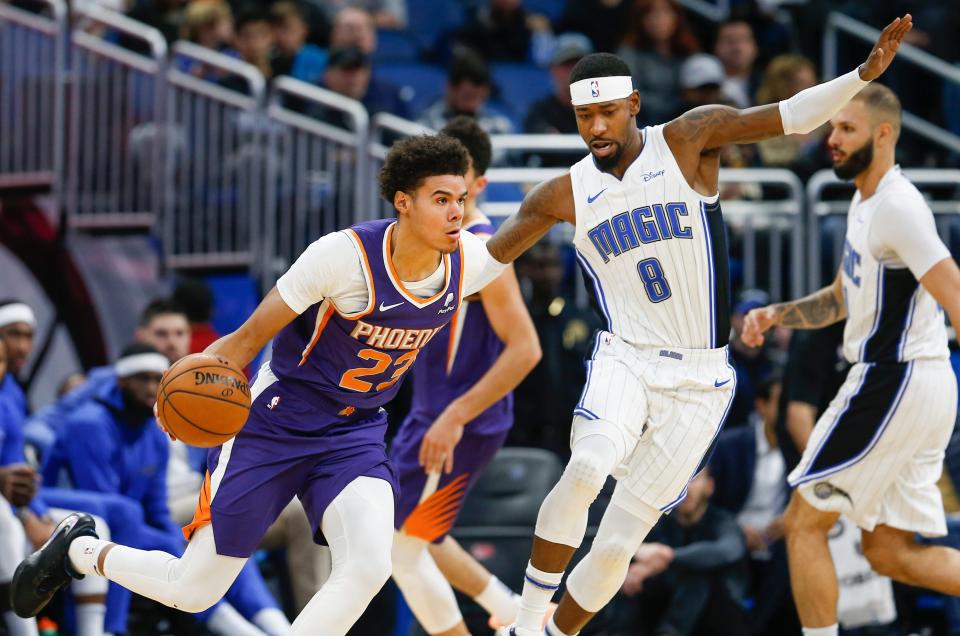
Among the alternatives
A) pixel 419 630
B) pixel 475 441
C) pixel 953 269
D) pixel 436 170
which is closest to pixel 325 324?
pixel 436 170

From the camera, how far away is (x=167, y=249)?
1132 cm

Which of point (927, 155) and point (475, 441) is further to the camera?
point (927, 155)

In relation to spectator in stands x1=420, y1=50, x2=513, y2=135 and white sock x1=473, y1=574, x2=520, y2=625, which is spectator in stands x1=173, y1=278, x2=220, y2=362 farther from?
white sock x1=473, y1=574, x2=520, y2=625

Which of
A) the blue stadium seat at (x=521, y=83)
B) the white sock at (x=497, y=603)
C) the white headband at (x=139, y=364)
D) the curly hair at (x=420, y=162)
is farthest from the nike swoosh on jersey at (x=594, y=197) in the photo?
the blue stadium seat at (x=521, y=83)

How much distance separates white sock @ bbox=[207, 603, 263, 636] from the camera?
8797mm

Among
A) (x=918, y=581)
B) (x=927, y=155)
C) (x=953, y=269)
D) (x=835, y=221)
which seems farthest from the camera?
(x=927, y=155)

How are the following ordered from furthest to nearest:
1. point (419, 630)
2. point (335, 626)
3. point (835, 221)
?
point (835, 221), point (419, 630), point (335, 626)

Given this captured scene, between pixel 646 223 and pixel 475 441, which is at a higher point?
pixel 646 223

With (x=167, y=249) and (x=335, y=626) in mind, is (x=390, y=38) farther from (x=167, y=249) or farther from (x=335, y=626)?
(x=335, y=626)

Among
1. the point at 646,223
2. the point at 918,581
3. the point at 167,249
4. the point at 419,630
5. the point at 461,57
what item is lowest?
the point at 419,630

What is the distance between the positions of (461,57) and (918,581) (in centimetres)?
554

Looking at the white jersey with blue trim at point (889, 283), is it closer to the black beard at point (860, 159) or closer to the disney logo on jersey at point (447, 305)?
the black beard at point (860, 159)

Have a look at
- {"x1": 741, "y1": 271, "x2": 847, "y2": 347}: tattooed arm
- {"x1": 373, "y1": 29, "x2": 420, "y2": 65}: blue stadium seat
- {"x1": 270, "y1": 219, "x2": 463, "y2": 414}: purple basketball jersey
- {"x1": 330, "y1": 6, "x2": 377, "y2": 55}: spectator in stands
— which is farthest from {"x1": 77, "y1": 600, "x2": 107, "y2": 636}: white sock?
{"x1": 373, "y1": 29, "x2": 420, "y2": 65}: blue stadium seat

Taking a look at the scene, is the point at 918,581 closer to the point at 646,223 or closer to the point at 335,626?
the point at 646,223
